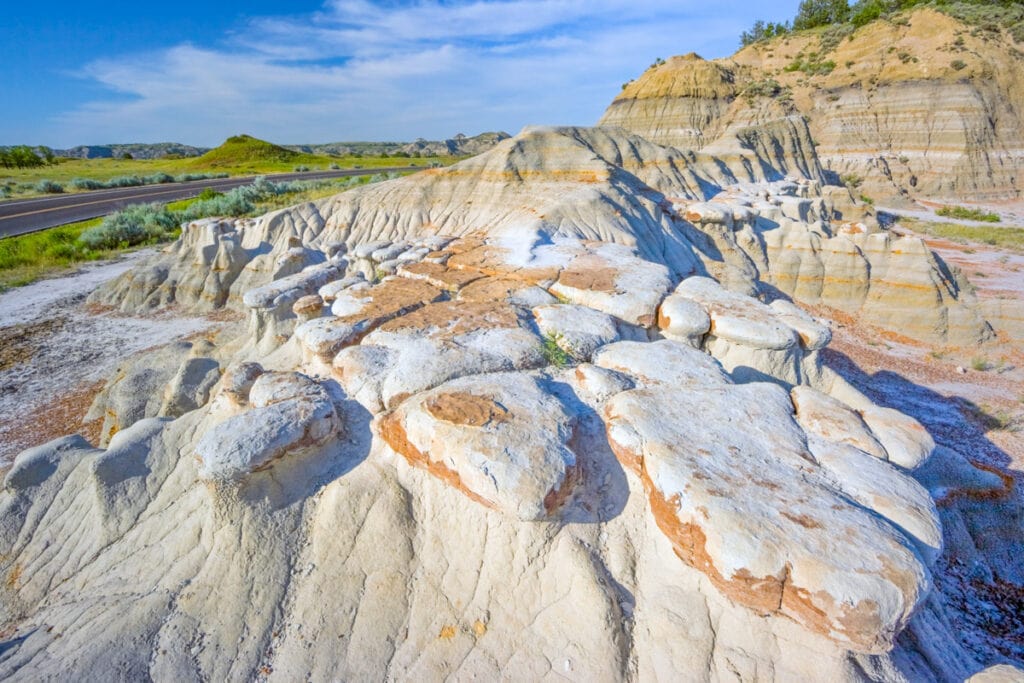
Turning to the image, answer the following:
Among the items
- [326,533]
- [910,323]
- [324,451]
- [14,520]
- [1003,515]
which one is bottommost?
[910,323]

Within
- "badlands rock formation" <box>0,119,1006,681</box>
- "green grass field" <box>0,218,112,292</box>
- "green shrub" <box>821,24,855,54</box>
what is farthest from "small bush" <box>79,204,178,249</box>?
"green shrub" <box>821,24,855,54</box>

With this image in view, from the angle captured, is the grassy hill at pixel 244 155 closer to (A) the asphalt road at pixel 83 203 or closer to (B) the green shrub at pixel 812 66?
(A) the asphalt road at pixel 83 203

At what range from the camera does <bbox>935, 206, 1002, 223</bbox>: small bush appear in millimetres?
29547

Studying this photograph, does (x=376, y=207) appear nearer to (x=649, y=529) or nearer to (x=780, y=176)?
(x=649, y=529)

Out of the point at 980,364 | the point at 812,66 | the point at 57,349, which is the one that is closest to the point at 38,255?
the point at 57,349

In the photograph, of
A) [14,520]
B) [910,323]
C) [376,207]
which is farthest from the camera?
[376,207]

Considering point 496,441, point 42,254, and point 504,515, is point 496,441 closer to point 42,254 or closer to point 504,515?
point 504,515

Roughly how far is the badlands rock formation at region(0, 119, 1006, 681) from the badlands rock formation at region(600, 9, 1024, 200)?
35720 mm

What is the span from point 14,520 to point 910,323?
783 inches

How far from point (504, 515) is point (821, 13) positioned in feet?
241

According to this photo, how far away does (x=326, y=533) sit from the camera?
13.1 ft

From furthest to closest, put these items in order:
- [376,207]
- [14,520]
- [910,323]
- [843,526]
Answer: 1. [376,207]
2. [910,323]
3. [14,520]
4. [843,526]

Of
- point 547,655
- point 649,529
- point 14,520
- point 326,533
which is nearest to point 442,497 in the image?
point 326,533

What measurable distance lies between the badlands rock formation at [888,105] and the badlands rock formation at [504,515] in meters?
35.7
